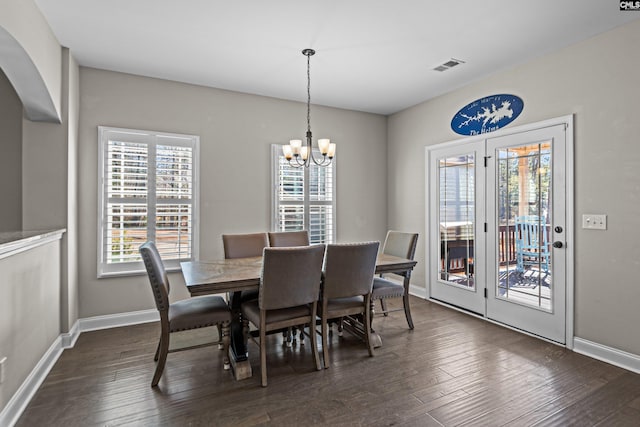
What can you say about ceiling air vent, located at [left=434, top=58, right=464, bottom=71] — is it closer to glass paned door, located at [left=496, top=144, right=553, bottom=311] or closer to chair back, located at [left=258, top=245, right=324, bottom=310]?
glass paned door, located at [left=496, top=144, right=553, bottom=311]

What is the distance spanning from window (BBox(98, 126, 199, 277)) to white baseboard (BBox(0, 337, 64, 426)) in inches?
38.7

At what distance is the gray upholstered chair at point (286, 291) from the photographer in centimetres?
239

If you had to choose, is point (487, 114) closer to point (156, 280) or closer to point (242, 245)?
point (242, 245)

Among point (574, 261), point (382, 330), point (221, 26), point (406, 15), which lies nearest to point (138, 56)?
point (221, 26)

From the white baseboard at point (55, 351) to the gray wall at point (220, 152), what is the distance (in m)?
0.08

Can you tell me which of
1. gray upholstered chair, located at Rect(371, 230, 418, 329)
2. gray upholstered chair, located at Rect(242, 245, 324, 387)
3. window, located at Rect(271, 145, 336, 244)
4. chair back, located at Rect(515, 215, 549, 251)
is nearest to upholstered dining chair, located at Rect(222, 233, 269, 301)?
window, located at Rect(271, 145, 336, 244)

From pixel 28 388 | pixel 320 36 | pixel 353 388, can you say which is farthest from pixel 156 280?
pixel 320 36

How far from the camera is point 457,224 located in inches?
167

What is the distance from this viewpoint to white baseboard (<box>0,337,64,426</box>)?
2.01 meters

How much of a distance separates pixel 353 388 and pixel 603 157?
2.78 metres

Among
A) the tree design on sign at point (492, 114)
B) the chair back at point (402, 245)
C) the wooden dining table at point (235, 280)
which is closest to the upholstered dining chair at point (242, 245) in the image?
the wooden dining table at point (235, 280)

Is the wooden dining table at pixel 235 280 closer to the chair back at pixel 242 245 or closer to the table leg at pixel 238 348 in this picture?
the table leg at pixel 238 348

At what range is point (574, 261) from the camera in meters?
3.02

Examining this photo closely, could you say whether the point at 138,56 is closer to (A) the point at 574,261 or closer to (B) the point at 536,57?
(B) the point at 536,57
